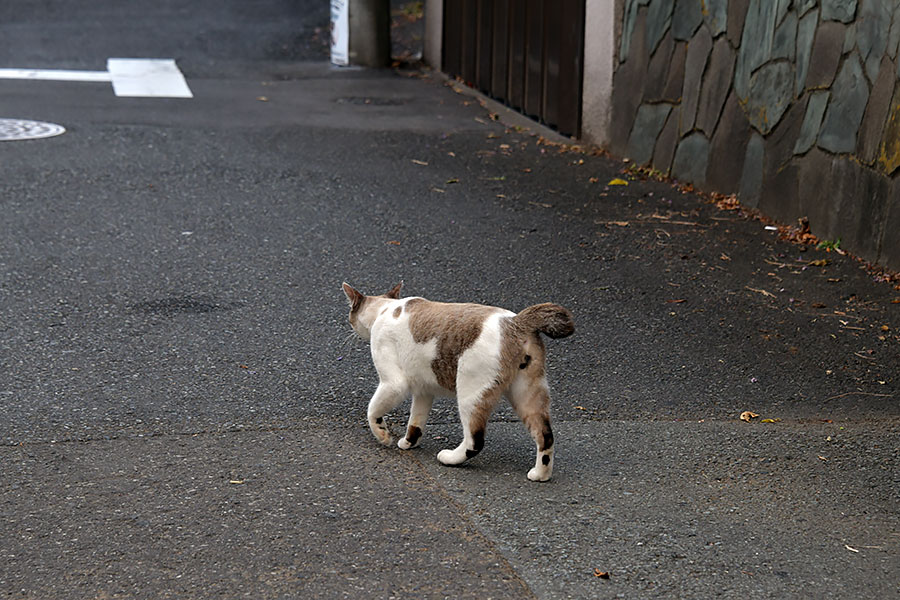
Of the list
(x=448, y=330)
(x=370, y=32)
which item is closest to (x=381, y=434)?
(x=448, y=330)

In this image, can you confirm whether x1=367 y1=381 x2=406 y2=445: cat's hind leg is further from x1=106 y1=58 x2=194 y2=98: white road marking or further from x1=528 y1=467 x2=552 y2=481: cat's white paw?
x1=106 y1=58 x2=194 y2=98: white road marking

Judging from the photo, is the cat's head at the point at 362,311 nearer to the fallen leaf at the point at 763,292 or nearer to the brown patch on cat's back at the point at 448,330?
the brown patch on cat's back at the point at 448,330

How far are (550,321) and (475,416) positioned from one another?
1.31 ft

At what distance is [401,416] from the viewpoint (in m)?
4.47

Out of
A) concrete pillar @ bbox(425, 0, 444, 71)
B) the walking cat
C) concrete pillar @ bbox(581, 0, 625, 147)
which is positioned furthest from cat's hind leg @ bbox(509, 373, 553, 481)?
concrete pillar @ bbox(425, 0, 444, 71)

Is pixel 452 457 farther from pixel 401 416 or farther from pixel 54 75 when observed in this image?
pixel 54 75

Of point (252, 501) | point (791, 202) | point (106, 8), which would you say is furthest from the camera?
point (106, 8)

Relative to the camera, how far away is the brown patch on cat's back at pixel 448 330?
148 inches

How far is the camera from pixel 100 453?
13.0 feet

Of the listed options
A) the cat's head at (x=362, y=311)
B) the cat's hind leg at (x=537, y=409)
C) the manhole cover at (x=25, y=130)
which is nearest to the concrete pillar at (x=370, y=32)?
the manhole cover at (x=25, y=130)

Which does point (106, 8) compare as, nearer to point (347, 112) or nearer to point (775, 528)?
point (347, 112)

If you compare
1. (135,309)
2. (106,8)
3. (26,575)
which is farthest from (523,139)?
(106,8)

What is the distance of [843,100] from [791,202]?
791 millimetres

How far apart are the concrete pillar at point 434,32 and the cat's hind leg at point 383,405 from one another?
1061 centimetres
